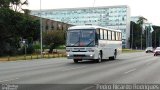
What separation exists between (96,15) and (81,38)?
9261 cm

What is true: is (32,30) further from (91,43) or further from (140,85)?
(140,85)

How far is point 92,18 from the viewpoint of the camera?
128 metres

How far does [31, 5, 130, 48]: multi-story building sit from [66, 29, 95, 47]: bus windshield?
85.7 metres

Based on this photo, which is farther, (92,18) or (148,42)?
(148,42)

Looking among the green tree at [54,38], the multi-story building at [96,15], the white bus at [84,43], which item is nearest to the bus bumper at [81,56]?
the white bus at [84,43]

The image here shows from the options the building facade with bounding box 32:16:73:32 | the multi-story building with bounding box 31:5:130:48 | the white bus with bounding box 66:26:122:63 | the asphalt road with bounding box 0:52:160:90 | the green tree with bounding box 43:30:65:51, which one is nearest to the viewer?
the asphalt road with bounding box 0:52:160:90

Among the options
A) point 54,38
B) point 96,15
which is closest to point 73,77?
point 54,38

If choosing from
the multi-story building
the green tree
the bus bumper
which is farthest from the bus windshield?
the multi-story building

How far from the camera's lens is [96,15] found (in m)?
127

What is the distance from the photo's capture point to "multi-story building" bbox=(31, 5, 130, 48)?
129 meters

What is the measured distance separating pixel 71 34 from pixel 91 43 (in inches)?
74.5

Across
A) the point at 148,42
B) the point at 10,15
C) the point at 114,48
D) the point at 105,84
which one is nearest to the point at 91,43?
the point at 114,48

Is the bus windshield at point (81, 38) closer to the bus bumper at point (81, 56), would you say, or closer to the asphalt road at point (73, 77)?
the bus bumper at point (81, 56)

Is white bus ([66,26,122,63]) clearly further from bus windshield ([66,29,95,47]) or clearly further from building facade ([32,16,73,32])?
building facade ([32,16,73,32])
